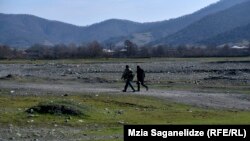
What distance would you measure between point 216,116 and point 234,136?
13.6 m

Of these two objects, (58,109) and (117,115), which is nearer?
(58,109)

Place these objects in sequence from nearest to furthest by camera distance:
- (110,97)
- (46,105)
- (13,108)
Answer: (46,105)
(13,108)
(110,97)

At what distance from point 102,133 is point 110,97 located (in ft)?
48.7

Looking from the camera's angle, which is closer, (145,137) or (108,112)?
(145,137)

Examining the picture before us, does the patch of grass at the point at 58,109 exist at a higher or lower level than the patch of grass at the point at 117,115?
higher

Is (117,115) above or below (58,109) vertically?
below

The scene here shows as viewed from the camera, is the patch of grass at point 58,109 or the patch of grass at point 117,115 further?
the patch of grass at point 58,109

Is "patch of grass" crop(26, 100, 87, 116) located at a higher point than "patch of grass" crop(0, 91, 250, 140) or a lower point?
higher

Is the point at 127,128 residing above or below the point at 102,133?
above

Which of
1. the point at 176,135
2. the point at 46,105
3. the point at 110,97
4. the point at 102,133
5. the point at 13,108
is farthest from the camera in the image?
the point at 110,97

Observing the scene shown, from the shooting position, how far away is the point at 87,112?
84.4 feet

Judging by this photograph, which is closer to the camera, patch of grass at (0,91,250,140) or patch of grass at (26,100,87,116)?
patch of grass at (0,91,250,140)

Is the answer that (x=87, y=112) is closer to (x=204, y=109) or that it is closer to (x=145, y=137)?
(x=204, y=109)

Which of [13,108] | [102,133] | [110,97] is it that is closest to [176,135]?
[102,133]
